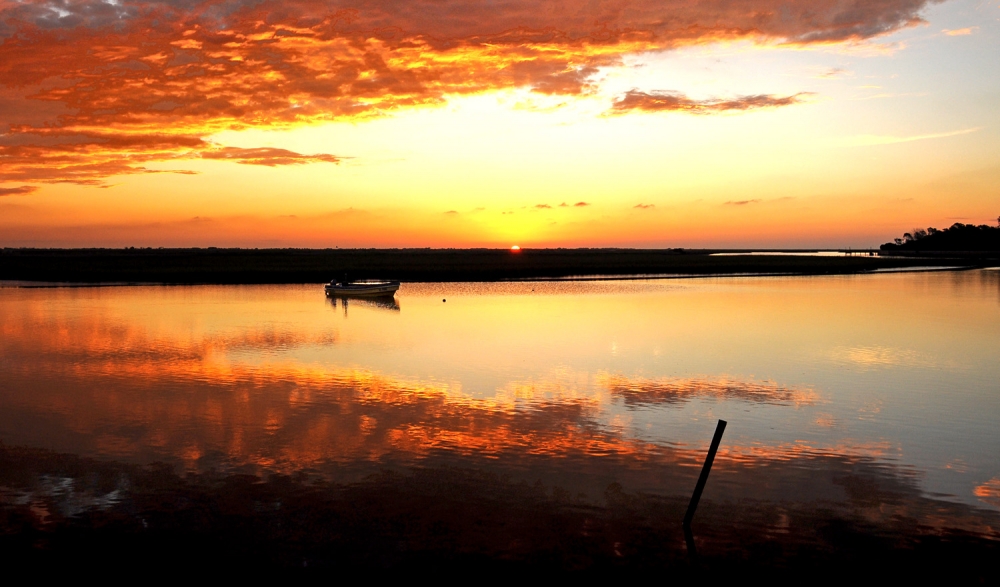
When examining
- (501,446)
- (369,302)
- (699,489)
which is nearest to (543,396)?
(501,446)

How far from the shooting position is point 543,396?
22.0m

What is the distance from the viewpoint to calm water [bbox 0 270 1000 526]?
1530 cm

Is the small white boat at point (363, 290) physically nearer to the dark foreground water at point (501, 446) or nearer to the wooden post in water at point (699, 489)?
the dark foreground water at point (501, 446)

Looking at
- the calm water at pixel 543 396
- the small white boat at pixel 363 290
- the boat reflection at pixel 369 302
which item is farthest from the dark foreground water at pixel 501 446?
the small white boat at pixel 363 290

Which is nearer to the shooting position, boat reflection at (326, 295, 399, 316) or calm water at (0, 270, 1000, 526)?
calm water at (0, 270, 1000, 526)

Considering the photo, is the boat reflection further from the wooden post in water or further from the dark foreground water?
the wooden post in water

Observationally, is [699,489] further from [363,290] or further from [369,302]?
[363,290]

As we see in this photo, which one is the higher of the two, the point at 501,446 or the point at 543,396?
the point at 543,396

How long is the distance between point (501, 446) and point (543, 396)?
18.3 feet

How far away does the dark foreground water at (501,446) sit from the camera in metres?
11.6

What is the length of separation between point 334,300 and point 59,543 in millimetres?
48433

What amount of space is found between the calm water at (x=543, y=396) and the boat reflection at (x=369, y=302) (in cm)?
751

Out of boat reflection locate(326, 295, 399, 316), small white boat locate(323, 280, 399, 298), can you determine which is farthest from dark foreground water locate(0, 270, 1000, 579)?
small white boat locate(323, 280, 399, 298)

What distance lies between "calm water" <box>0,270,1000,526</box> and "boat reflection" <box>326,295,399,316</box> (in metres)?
7.51
